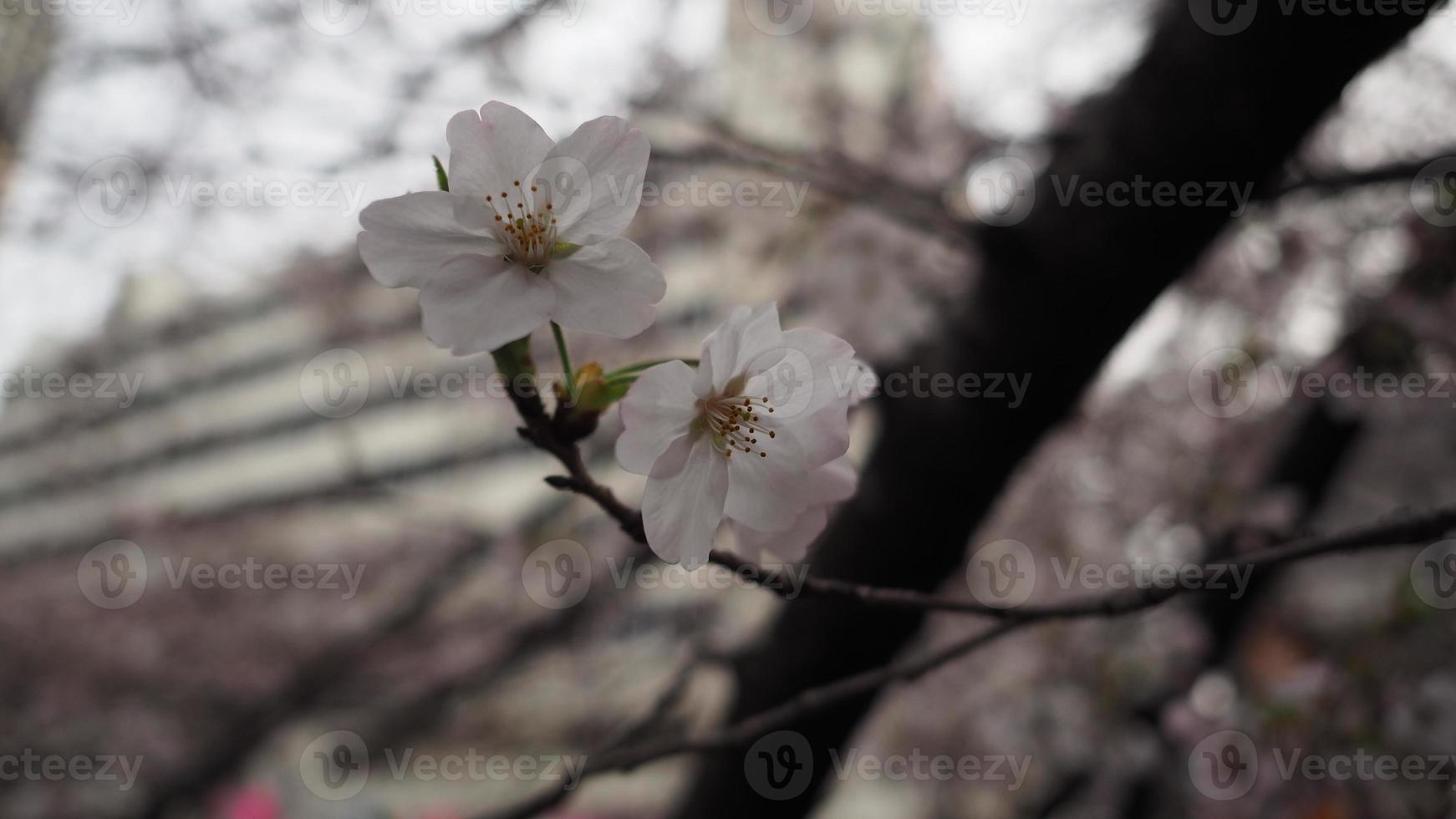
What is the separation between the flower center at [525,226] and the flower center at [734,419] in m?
0.14

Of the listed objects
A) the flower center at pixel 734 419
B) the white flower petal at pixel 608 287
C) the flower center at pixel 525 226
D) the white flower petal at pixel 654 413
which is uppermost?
the flower center at pixel 525 226

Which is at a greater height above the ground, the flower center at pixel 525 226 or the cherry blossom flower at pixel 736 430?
the flower center at pixel 525 226

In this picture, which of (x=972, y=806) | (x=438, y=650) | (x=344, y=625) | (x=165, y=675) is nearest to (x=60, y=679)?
(x=165, y=675)

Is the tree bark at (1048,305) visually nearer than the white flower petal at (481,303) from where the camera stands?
No

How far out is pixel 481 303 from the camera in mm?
480

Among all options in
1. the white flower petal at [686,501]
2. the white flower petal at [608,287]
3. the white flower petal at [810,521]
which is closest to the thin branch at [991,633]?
the white flower petal at [810,521]

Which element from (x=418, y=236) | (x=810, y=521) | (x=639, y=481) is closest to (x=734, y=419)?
(x=810, y=521)

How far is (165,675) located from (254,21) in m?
3.43

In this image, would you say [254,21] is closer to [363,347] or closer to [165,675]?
[363,347]

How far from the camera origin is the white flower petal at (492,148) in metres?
0.48

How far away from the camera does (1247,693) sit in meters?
2.20

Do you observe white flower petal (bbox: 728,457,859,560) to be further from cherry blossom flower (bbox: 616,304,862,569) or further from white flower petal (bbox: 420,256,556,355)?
white flower petal (bbox: 420,256,556,355)

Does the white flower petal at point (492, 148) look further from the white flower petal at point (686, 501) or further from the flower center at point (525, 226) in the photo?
the white flower petal at point (686, 501)

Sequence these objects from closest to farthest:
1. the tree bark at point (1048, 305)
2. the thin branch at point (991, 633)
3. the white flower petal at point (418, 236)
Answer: the white flower petal at point (418, 236) < the thin branch at point (991, 633) < the tree bark at point (1048, 305)
